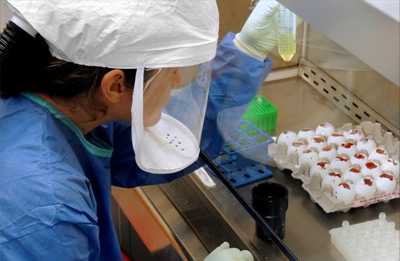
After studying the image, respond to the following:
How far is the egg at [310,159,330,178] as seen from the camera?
1.24 metres

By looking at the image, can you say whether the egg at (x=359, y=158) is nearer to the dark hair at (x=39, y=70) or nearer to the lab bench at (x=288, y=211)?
the lab bench at (x=288, y=211)

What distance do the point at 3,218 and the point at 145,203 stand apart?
58cm

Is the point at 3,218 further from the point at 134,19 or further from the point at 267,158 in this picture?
the point at 267,158

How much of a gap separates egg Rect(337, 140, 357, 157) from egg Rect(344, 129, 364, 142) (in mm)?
11

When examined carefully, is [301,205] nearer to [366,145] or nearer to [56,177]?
[366,145]

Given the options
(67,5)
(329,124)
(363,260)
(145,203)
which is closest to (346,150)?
(329,124)

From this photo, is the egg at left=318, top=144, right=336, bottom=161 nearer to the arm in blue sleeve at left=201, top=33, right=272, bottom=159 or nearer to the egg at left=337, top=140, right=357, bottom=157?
the egg at left=337, top=140, right=357, bottom=157

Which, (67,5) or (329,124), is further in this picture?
(329,124)

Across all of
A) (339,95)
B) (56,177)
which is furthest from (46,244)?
(339,95)

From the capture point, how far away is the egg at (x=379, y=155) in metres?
1.28

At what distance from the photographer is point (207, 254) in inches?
47.1

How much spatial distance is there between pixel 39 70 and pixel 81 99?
3.0 inches

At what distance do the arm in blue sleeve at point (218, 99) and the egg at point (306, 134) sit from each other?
0.68 feet

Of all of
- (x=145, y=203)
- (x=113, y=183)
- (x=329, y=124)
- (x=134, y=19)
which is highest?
(x=134, y=19)
